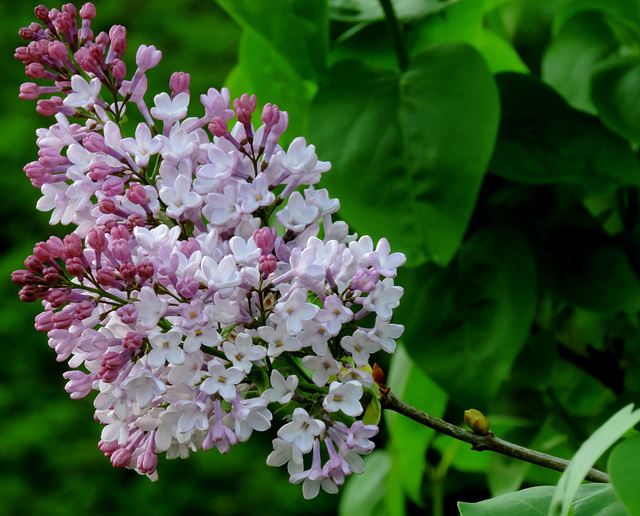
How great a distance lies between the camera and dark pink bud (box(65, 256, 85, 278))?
267 millimetres

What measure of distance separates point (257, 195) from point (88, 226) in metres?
0.07

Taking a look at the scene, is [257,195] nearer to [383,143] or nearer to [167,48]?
[383,143]

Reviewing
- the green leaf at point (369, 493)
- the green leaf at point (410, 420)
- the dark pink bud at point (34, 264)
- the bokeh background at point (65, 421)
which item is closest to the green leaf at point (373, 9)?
the green leaf at point (410, 420)

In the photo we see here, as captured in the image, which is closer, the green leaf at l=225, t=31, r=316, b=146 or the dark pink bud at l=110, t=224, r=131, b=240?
the dark pink bud at l=110, t=224, r=131, b=240

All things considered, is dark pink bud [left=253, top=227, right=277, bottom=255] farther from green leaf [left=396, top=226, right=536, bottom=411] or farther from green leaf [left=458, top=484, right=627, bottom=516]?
Answer: green leaf [left=396, top=226, right=536, bottom=411]

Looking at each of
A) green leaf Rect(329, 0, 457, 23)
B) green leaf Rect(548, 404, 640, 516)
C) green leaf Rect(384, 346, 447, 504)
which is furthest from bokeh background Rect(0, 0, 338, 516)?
green leaf Rect(548, 404, 640, 516)

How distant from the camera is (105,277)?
0.87ft

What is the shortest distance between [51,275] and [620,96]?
17.4 inches

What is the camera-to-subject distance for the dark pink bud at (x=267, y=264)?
27 cm

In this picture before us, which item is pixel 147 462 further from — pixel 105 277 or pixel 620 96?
pixel 620 96

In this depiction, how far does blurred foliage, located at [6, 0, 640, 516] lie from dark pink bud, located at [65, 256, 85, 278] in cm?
18

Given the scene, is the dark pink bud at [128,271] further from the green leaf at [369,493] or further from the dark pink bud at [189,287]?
the green leaf at [369,493]

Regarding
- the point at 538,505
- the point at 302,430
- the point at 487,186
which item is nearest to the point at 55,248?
the point at 302,430

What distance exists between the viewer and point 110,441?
31 centimetres
